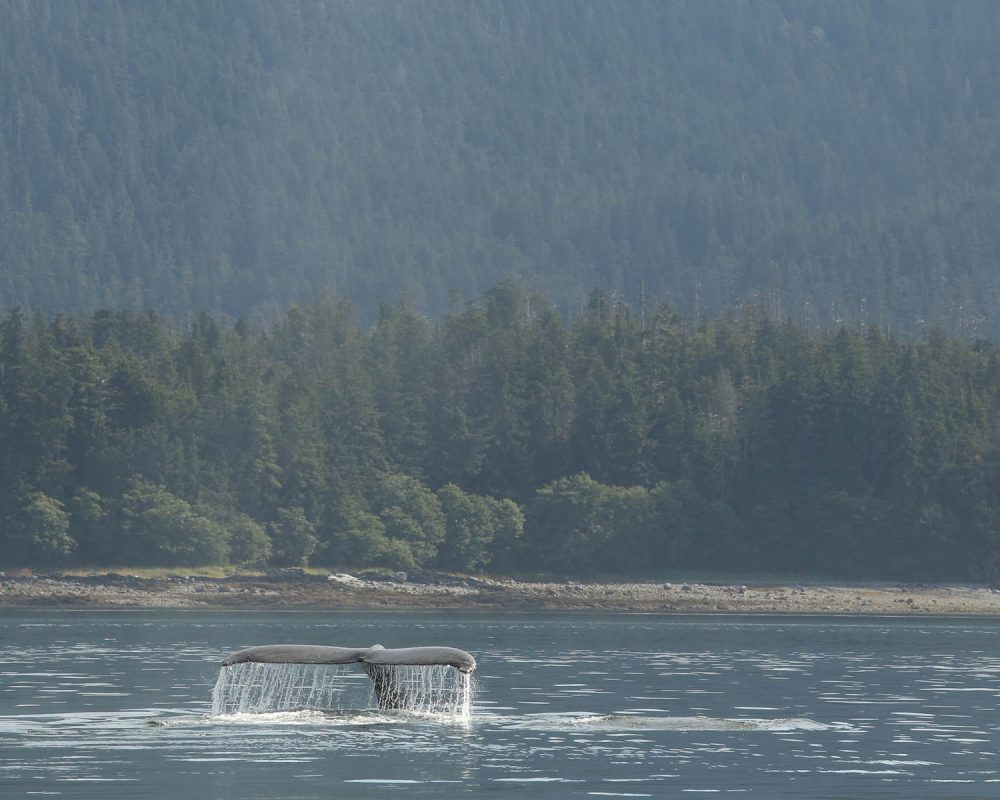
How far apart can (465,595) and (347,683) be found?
10518cm

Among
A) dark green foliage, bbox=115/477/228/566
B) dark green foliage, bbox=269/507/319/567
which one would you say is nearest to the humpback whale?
dark green foliage, bbox=115/477/228/566

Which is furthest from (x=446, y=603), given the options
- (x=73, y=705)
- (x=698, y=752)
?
(x=698, y=752)

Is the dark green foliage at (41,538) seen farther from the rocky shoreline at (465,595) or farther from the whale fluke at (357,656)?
the whale fluke at (357,656)

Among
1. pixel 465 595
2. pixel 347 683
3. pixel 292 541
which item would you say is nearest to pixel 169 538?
pixel 292 541

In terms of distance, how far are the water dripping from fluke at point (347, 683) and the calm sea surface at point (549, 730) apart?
3.37ft

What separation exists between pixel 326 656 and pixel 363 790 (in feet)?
24.8

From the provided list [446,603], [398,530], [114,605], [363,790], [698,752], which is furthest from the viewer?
[398,530]

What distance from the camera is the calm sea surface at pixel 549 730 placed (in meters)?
49.5

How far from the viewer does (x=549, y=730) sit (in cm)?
6172

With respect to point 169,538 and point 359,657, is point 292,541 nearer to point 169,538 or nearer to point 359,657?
point 169,538

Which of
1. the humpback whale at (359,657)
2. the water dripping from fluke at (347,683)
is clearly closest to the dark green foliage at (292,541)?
the water dripping from fluke at (347,683)

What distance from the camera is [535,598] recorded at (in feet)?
606

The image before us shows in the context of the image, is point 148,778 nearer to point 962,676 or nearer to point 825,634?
point 962,676

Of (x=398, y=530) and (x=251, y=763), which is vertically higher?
(x=398, y=530)
